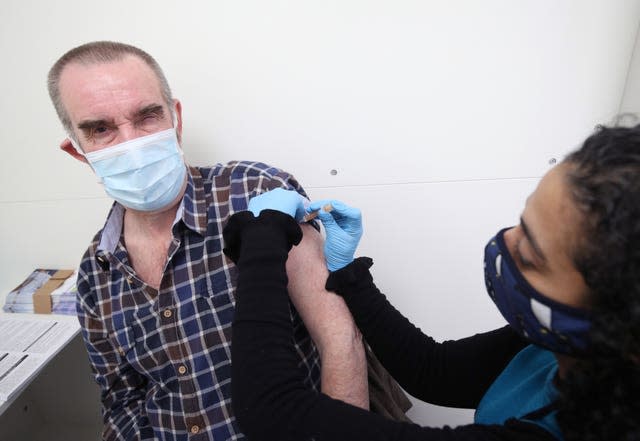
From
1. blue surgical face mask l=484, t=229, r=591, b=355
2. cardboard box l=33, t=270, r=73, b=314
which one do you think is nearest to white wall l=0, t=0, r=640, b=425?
cardboard box l=33, t=270, r=73, b=314

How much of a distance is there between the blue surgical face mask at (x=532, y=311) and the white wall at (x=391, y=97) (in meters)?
0.70

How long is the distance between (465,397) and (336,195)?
0.81m

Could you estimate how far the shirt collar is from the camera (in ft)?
3.38

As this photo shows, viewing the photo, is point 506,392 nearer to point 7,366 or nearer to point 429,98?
point 429,98

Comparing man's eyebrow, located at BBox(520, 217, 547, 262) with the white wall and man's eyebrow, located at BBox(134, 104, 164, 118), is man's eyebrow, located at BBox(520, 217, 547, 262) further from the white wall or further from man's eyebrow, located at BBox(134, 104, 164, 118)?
man's eyebrow, located at BBox(134, 104, 164, 118)

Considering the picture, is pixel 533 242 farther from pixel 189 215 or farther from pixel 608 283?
pixel 189 215

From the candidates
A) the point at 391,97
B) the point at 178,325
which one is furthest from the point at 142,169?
the point at 391,97

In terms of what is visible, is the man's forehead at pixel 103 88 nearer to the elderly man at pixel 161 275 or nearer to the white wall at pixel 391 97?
the elderly man at pixel 161 275

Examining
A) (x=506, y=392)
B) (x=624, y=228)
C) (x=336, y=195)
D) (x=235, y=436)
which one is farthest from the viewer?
(x=336, y=195)

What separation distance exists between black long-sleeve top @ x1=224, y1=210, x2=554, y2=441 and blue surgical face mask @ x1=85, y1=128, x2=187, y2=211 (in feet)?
1.05

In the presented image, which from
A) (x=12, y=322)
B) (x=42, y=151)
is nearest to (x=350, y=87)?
(x=42, y=151)

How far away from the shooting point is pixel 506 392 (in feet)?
2.36

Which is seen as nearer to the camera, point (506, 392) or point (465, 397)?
point (506, 392)

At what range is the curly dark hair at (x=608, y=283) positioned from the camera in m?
0.42
